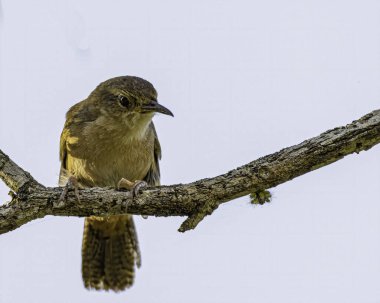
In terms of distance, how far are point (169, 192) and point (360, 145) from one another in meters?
1.42

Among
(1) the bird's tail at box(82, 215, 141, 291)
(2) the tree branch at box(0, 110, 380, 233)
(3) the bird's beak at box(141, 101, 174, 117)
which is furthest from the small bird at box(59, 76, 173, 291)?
(1) the bird's tail at box(82, 215, 141, 291)

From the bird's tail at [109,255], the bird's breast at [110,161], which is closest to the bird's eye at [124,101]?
the bird's breast at [110,161]

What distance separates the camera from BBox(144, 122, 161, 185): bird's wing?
6.68m

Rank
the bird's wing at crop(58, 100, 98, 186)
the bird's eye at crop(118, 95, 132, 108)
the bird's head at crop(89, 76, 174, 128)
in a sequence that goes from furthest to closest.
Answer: the bird's wing at crop(58, 100, 98, 186), the bird's eye at crop(118, 95, 132, 108), the bird's head at crop(89, 76, 174, 128)

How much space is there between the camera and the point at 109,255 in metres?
7.20

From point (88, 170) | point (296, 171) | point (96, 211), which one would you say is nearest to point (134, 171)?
point (88, 170)

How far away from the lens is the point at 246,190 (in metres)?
4.51

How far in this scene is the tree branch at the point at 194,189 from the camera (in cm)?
429

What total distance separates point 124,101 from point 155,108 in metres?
0.39

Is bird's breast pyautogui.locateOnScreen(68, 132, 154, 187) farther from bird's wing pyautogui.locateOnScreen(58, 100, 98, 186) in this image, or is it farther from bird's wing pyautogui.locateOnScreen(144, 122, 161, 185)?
bird's wing pyautogui.locateOnScreen(144, 122, 161, 185)

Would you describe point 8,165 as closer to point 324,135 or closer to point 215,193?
point 215,193

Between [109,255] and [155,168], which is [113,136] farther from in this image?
[109,255]

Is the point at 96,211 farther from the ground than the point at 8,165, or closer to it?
closer to it

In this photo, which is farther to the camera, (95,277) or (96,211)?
(95,277)
